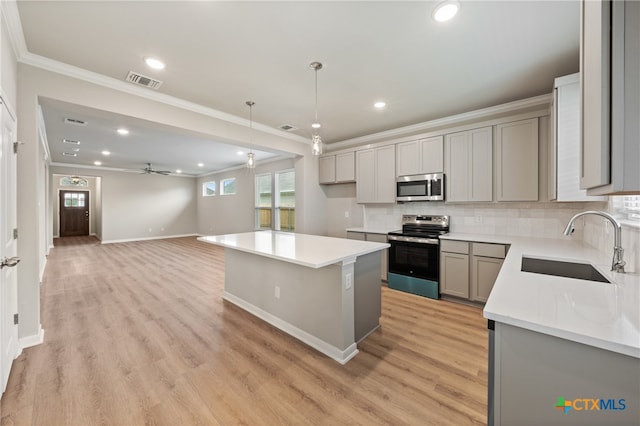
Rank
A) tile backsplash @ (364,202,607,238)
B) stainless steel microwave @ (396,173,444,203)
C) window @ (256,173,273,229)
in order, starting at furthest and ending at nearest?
window @ (256,173,273,229) → stainless steel microwave @ (396,173,444,203) → tile backsplash @ (364,202,607,238)

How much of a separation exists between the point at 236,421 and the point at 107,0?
2865 mm

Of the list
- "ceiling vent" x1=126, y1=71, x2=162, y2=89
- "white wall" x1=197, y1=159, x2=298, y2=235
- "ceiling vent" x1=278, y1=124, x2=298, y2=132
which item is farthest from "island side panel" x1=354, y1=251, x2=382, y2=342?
"white wall" x1=197, y1=159, x2=298, y2=235

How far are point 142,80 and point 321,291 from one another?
2910 millimetres

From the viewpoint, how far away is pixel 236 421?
5.16 ft

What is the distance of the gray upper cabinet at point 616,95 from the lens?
771 mm

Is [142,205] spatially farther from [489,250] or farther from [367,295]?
[489,250]

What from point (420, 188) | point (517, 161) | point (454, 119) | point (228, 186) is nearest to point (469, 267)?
point (420, 188)

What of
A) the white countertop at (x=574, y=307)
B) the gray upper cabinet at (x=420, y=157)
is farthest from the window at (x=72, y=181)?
the white countertop at (x=574, y=307)

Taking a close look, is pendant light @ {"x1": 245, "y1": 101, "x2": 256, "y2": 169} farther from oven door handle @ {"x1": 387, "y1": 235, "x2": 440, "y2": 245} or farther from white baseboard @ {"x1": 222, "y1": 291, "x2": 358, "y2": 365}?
oven door handle @ {"x1": 387, "y1": 235, "x2": 440, "y2": 245}

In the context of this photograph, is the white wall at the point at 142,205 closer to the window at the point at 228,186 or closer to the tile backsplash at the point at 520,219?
the window at the point at 228,186

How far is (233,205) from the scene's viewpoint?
8.84 meters

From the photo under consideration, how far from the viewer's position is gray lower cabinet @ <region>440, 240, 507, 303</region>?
3.09 m

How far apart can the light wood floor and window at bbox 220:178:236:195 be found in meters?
5.81

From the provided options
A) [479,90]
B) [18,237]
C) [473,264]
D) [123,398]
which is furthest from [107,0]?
[473,264]
